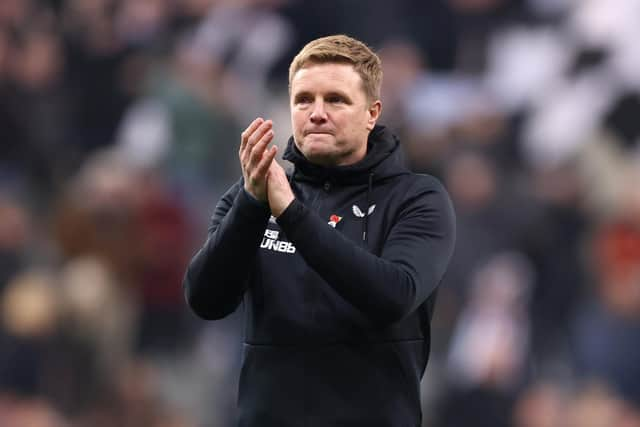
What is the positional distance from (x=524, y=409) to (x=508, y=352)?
0.35m

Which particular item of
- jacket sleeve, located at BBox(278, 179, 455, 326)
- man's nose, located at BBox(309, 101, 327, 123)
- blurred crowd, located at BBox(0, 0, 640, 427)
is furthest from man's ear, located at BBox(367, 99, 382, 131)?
blurred crowd, located at BBox(0, 0, 640, 427)

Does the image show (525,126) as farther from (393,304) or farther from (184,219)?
(393,304)

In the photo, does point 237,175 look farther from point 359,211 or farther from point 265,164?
point 265,164

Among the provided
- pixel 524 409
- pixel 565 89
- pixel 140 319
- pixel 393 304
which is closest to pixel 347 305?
pixel 393 304

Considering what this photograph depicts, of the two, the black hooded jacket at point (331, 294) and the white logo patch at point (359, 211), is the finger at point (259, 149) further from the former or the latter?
the white logo patch at point (359, 211)

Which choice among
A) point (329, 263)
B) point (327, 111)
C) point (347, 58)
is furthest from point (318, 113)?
point (329, 263)

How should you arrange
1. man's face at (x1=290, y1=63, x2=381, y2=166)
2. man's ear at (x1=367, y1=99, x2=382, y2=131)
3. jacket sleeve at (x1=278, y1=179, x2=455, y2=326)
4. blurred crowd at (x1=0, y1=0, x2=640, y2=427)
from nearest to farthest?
jacket sleeve at (x1=278, y1=179, x2=455, y2=326) < man's face at (x1=290, y1=63, x2=381, y2=166) < man's ear at (x1=367, y1=99, x2=382, y2=131) < blurred crowd at (x1=0, y1=0, x2=640, y2=427)

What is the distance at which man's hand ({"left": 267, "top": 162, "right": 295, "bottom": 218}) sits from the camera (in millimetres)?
2873

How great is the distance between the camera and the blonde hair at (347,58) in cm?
307

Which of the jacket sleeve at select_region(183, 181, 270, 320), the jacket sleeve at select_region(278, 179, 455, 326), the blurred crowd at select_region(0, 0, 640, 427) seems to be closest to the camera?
the jacket sleeve at select_region(278, 179, 455, 326)

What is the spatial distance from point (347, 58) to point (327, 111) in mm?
142

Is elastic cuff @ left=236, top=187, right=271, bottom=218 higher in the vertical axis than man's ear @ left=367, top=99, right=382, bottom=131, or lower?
lower

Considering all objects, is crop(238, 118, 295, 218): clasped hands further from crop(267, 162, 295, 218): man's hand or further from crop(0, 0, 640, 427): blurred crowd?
crop(0, 0, 640, 427): blurred crowd

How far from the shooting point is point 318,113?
302 cm
